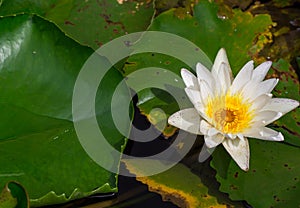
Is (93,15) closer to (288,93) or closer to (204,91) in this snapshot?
(204,91)

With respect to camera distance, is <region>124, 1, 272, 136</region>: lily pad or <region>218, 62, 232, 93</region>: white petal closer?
<region>218, 62, 232, 93</region>: white petal

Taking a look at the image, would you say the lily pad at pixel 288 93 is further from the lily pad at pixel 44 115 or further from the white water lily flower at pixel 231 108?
the lily pad at pixel 44 115

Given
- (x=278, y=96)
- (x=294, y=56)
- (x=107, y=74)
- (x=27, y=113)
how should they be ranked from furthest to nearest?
(x=294, y=56)
(x=278, y=96)
(x=107, y=74)
(x=27, y=113)

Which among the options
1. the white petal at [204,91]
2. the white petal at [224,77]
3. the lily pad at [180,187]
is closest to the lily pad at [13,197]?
the lily pad at [180,187]

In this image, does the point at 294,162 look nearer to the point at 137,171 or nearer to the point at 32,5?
the point at 137,171

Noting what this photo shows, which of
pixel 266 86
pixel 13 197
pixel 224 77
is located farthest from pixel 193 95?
pixel 13 197

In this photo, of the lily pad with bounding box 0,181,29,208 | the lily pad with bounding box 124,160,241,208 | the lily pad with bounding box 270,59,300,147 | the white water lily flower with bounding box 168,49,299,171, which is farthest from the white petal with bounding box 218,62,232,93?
the lily pad with bounding box 0,181,29,208

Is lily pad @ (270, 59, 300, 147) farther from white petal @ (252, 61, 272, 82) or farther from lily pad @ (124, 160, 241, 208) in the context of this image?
lily pad @ (124, 160, 241, 208)

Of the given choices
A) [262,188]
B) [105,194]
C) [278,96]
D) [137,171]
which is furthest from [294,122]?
[105,194]

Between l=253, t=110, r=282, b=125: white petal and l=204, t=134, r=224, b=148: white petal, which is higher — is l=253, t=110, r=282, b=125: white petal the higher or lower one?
the higher one
